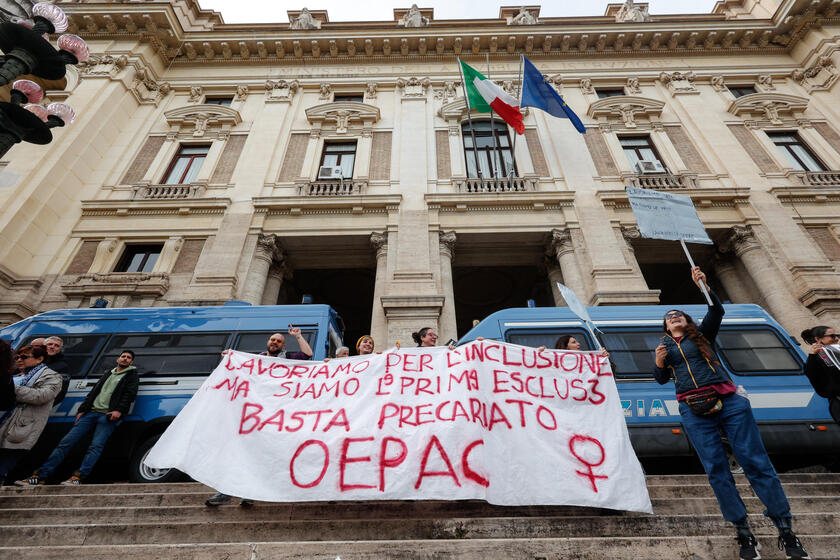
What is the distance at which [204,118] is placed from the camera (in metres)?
15.6

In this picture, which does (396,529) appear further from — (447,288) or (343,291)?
(343,291)

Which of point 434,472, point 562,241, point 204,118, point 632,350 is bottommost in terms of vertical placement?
point 434,472

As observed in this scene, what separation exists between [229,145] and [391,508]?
14936 millimetres

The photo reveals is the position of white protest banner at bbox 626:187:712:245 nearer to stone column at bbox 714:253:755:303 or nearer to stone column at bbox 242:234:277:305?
stone column at bbox 714:253:755:303

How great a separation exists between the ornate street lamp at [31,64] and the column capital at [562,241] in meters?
11.2

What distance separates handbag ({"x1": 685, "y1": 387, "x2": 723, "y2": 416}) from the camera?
319 cm

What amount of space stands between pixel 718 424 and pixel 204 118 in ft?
59.5

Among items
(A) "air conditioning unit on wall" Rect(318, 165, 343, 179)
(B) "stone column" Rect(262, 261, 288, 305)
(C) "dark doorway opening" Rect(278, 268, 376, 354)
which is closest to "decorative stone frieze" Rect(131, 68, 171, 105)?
(A) "air conditioning unit on wall" Rect(318, 165, 343, 179)

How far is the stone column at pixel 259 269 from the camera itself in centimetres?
1097

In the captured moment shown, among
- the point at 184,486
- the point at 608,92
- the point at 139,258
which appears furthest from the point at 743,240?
the point at 139,258

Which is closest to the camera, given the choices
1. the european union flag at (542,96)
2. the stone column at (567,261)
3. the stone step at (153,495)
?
the stone step at (153,495)

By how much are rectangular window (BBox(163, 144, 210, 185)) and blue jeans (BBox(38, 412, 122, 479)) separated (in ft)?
33.5

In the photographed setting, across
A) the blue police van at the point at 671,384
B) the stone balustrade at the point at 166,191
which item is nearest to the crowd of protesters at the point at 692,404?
the blue police van at the point at 671,384

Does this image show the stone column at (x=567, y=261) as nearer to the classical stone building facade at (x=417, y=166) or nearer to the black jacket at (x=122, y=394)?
the classical stone building facade at (x=417, y=166)
